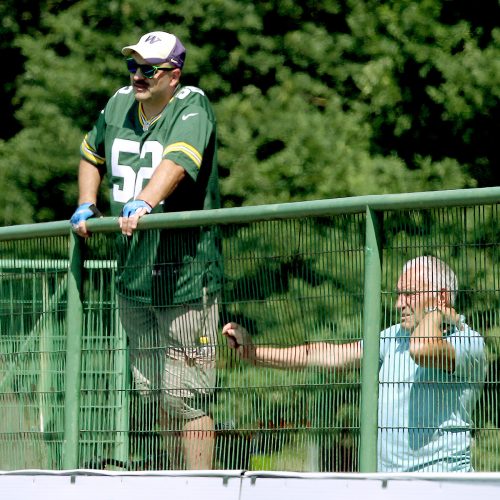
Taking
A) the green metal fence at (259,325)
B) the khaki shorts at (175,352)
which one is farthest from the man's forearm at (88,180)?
the khaki shorts at (175,352)

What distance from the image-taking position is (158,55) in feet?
18.4

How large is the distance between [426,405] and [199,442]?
39.6 inches

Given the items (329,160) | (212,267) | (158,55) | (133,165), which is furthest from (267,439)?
(329,160)

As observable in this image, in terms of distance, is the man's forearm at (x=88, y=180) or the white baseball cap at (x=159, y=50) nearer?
the white baseball cap at (x=159, y=50)

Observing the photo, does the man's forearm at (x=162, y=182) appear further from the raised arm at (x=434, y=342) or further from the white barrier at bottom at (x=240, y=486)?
the raised arm at (x=434, y=342)

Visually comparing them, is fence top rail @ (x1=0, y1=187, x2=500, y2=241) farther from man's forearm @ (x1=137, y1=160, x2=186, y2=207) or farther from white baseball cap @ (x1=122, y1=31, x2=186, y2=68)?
white baseball cap @ (x1=122, y1=31, x2=186, y2=68)

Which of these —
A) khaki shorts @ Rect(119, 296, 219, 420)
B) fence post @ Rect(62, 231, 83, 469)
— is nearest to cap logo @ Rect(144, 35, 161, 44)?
fence post @ Rect(62, 231, 83, 469)

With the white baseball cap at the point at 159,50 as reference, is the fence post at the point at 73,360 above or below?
below

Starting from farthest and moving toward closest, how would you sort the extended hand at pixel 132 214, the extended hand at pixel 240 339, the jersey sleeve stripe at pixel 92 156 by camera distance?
the jersey sleeve stripe at pixel 92 156, the extended hand at pixel 132 214, the extended hand at pixel 240 339

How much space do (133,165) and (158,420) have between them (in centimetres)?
110

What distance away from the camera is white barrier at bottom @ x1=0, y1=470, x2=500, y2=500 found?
4281 mm

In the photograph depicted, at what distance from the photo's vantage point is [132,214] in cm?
507

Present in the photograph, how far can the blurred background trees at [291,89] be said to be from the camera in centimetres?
→ 1000

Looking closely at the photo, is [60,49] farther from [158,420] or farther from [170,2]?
[158,420]
